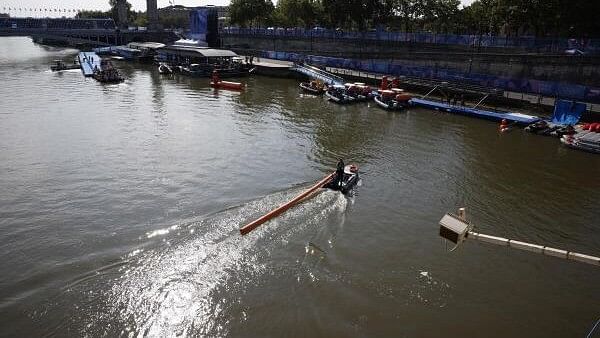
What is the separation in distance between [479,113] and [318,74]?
26310mm

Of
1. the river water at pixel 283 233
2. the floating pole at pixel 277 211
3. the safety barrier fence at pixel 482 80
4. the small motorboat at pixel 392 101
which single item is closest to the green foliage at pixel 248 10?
the safety barrier fence at pixel 482 80

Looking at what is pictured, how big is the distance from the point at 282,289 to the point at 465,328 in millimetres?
6566

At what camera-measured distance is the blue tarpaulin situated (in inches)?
1533

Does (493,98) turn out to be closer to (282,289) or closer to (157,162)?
(157,162)

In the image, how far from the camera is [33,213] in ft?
71.4

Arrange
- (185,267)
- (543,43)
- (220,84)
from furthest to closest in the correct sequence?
(220,84)
(543,43)
(185,267)

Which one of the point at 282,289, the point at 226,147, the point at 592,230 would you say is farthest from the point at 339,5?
the point at 282,289

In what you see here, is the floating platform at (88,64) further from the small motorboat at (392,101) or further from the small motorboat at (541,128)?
the small motorboat at (541,128)

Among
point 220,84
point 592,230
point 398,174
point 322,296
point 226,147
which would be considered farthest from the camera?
point 220,84

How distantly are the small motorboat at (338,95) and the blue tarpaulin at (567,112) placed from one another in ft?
68.3

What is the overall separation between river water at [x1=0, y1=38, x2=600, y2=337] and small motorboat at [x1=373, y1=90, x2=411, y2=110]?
8.88 metres

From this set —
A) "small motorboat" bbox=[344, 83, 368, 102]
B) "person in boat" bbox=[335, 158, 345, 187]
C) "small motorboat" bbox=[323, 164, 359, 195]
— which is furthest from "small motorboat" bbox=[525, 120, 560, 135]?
"person in boat" bbox=[335, 158, 345, 187]

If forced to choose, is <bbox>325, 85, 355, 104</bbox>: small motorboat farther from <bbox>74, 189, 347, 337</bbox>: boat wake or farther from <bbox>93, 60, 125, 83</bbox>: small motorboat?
<bbox>93, 60, 125, 83</bbox>: small motorboat

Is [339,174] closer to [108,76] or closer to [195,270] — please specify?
[195,270]
